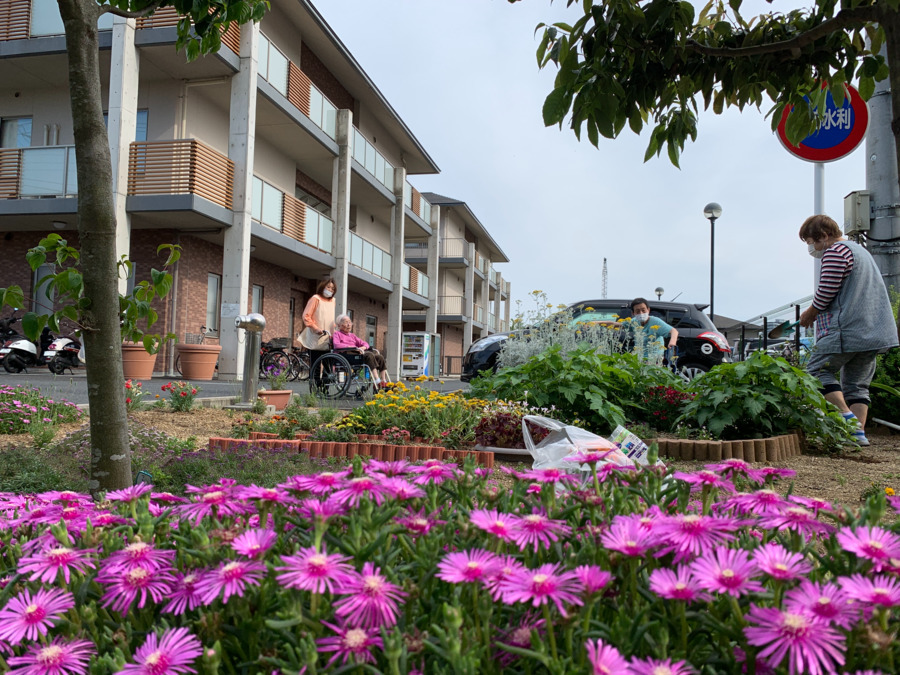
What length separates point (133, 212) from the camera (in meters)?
12.5

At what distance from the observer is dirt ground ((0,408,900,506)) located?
3498mm

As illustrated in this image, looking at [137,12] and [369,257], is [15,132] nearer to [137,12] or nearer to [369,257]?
[369,257]

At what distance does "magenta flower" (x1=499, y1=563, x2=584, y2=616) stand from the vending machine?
955 inches

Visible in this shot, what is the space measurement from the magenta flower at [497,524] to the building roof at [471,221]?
31.4 meters

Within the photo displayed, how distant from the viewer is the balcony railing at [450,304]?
3506 cm

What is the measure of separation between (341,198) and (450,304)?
16.9 metres

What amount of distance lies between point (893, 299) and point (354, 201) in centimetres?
2038

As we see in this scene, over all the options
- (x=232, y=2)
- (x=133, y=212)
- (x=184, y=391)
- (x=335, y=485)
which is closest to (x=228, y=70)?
(x=133, y=212)

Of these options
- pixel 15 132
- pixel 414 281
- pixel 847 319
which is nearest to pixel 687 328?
pixel 847 319

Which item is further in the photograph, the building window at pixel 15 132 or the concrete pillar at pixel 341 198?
the concrete pillar at pixel 341 198

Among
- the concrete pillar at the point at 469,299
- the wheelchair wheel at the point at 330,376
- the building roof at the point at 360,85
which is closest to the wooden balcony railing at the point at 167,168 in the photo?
the wheelchair wheel at the point at 330,376

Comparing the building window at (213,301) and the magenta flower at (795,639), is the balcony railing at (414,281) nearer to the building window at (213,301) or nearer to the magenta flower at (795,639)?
the building window at (213,301)

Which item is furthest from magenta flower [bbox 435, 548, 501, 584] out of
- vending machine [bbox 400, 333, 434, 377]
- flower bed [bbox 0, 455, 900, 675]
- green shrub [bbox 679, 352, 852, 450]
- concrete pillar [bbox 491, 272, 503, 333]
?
concrete pillar [bbox 491, 272, 503, 333]

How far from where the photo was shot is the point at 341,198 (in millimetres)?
18984
